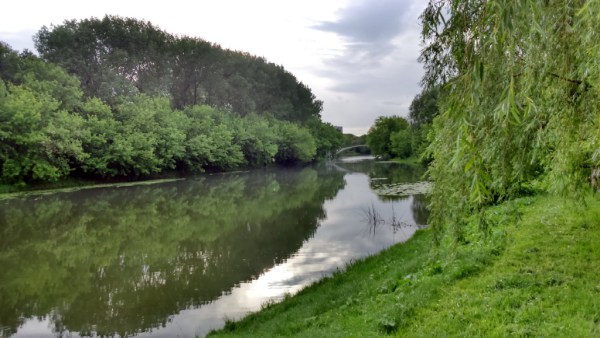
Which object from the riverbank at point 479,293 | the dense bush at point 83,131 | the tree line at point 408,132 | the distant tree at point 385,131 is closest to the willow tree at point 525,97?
the riverbank at point 479,293

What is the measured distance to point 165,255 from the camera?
12352 mm

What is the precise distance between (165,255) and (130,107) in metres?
27.3

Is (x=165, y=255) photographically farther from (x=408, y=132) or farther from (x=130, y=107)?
(x=408, y=132)

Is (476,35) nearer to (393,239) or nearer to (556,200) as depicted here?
(556,200)

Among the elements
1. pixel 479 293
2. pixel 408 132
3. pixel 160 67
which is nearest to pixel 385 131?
pixel 408 132

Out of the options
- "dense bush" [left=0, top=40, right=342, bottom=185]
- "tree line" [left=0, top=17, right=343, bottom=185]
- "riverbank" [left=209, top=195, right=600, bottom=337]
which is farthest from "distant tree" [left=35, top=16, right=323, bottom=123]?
"riverbank" [left=209, top=195, right=600, bottom=337]

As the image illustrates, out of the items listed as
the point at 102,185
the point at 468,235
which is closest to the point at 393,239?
the point at 468,235

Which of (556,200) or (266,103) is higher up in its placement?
(266,103)

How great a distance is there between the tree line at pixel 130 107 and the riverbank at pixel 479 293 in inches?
1026

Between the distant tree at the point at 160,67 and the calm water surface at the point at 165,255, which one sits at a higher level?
the distant tree at the point at 160,67

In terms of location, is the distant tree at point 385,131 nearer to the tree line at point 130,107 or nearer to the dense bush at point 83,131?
the tree line at point 130,107

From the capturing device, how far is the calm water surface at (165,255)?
8.04m

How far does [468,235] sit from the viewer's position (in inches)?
357

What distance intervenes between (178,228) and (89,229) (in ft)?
13.3
